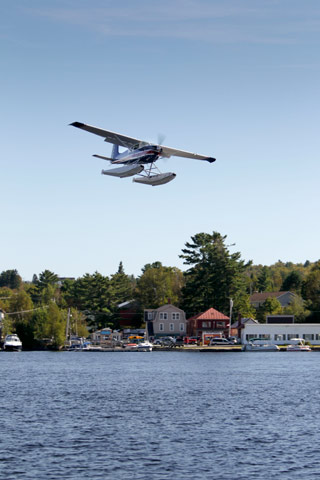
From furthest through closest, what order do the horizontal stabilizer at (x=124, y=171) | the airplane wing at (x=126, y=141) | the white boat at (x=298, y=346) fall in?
the white boat at (x=298, y=346) → the airplane wing at (x=126, y=141) → the horizontal stabilizer at (x=124, y=171)

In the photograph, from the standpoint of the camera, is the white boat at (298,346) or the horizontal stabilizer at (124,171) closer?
the horizontal stabilizer at (124,171)

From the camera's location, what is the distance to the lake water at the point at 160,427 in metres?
34.1

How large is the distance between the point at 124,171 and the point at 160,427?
135ft

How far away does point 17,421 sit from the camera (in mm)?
48250

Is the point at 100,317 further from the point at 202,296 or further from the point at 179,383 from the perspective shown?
the point at 179,383

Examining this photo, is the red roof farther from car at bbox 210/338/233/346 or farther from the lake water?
the lake water

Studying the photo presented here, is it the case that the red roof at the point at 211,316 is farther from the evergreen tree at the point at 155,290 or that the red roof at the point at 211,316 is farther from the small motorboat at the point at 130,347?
the evergreen tree at the point at 155,290

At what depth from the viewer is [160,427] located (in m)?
45.9

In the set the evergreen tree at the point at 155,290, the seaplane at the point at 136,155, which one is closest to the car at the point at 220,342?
the evergreen tree at the point at 155,290

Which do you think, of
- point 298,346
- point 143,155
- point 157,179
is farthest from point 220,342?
point 157,179

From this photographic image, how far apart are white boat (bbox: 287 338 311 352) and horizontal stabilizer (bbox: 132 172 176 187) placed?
81569 millimetres

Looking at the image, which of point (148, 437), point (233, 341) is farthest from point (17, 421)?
point (233, 341)

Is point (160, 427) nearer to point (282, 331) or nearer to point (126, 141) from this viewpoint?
point (126, 141)

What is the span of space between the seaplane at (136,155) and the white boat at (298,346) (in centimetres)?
6888
